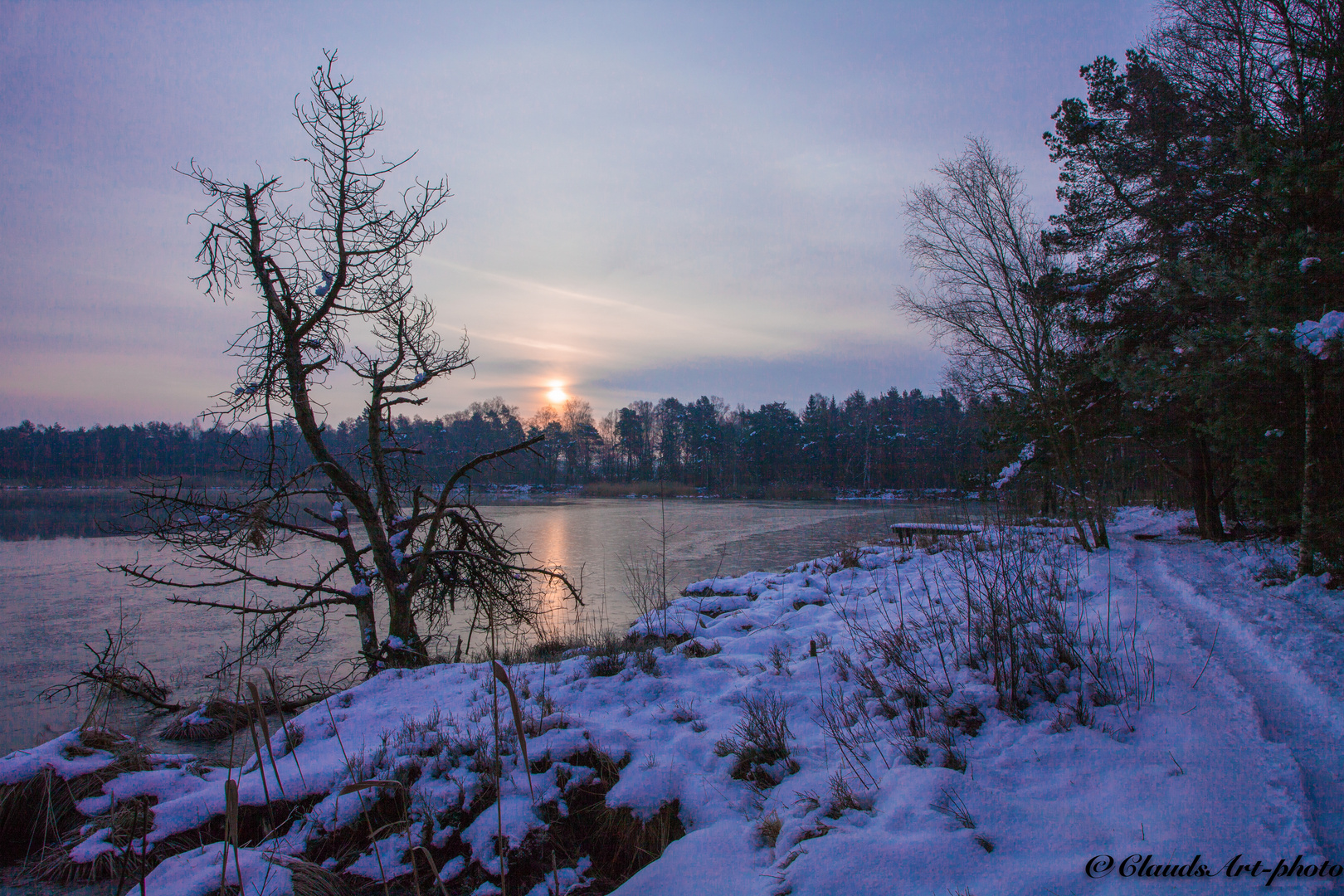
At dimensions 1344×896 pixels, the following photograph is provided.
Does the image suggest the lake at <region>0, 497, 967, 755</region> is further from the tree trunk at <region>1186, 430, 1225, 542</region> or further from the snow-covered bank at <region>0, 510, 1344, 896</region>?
the tree trunk at <region>1186, 430, 1225, 542</region>

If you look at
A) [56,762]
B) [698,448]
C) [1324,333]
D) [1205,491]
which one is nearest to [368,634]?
[56,762]

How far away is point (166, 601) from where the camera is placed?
12.0 metres

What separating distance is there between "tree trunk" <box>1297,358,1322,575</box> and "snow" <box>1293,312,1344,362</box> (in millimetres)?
1586

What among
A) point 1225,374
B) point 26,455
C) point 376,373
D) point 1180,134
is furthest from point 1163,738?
point 26,455

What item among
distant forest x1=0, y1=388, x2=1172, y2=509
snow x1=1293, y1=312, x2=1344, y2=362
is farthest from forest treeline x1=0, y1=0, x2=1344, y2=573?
distant forest x1=0, y1=388, x2=1172, y2=509

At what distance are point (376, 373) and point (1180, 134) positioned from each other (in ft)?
41.3

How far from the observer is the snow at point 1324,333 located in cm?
495

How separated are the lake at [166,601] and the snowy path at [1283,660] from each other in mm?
2697

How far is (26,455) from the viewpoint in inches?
2367

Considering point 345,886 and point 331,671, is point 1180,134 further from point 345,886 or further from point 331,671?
point 331,671

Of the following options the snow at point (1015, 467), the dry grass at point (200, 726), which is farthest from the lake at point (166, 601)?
the snow at point (1015, 467)

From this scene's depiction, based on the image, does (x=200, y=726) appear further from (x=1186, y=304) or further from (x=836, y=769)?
(x=1186, y=304)

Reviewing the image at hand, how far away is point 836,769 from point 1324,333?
546cm

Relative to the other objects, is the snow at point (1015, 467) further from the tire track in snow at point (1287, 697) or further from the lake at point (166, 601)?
the tire track in snow at point (1287, 697)
